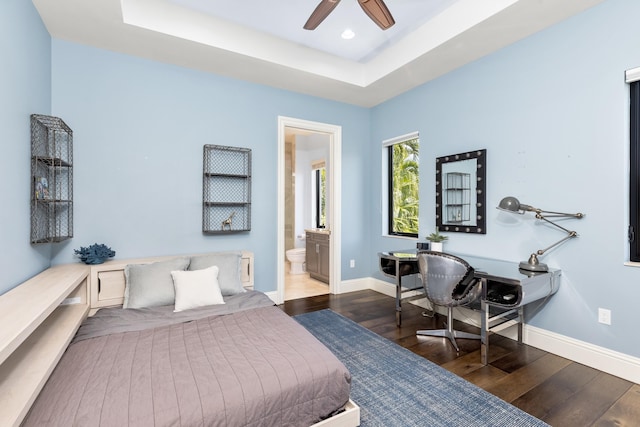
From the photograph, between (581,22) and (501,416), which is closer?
(501,416)

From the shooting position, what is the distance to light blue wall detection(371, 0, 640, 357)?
220cm

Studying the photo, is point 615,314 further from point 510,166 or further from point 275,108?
point 275,108

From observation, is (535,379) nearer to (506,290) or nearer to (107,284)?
(506,290)

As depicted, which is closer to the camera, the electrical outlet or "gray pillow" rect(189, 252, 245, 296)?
the electrical outlet

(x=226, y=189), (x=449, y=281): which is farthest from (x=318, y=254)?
(x=449, y=281)

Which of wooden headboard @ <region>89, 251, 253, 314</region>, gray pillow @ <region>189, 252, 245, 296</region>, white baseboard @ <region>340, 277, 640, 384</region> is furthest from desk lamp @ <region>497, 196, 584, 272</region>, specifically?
wooden headboard @ <region>89, 251, 253, 314</region>

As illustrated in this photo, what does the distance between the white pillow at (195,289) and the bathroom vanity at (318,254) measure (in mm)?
2300

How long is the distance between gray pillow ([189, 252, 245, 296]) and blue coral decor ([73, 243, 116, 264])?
787 millimetres

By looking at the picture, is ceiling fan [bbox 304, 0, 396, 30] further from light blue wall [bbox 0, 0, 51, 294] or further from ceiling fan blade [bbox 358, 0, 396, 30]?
light blue wall [bbox 0, 0, 51, 294]

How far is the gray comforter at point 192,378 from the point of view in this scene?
1227 millimetres

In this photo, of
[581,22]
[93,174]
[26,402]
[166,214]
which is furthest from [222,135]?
[581,22]

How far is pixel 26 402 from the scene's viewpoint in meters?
1.15

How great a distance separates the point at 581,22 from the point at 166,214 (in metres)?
4.16

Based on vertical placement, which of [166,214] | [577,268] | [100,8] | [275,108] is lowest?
[577,268]
